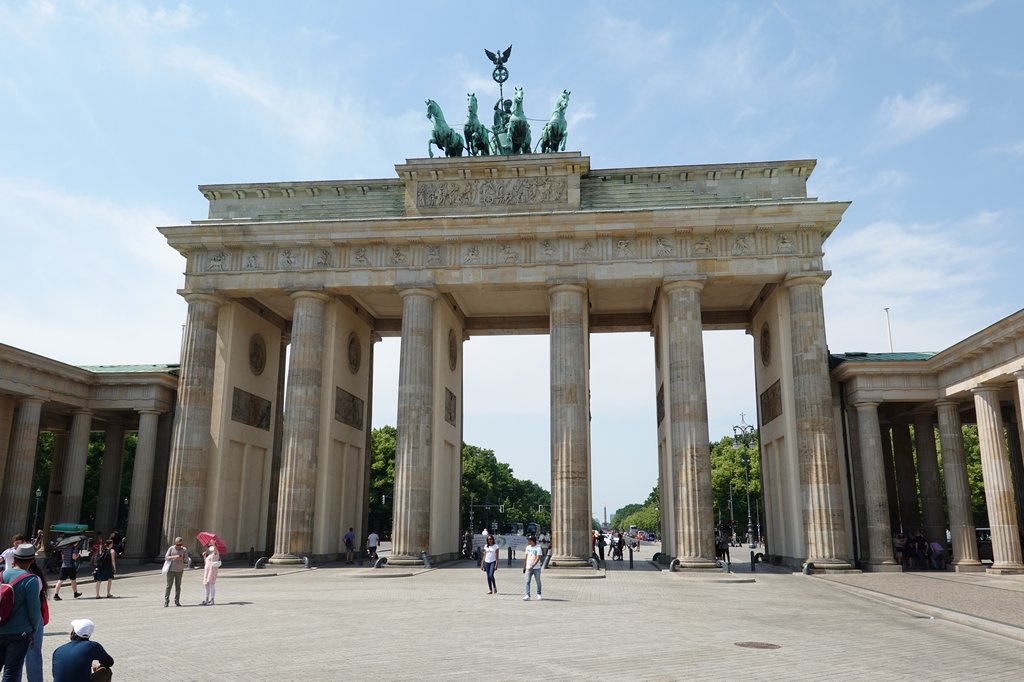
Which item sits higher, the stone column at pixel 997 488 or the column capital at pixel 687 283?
the column capital at pixel 687 283

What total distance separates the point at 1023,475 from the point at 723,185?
22978mm

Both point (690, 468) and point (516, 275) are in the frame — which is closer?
point (690, 468)

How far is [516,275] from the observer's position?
118ft

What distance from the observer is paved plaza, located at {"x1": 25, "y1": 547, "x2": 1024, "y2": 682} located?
1155 centimetres

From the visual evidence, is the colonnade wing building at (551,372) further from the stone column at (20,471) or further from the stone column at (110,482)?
the stone column at (110,482)

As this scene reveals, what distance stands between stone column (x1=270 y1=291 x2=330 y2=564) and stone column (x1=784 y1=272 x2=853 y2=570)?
882 inches

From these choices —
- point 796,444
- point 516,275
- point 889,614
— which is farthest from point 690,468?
point 889,614

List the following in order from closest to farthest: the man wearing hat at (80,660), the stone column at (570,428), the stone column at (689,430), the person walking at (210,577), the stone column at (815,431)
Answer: the man wearing hat at (80,660)
the person walking at (210,577)
the stone column at (815,431)
the stone column at (689,430)
the stone column at (570,428)

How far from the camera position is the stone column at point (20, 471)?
1447 inches

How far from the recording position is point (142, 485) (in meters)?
39.0

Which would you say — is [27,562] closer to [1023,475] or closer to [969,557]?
[969,557]

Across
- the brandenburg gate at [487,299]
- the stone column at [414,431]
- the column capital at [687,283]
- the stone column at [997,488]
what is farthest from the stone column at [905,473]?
the stone column at [414,431]

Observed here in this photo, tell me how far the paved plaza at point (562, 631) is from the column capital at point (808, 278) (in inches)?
531

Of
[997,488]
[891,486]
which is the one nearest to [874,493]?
[997,488]
